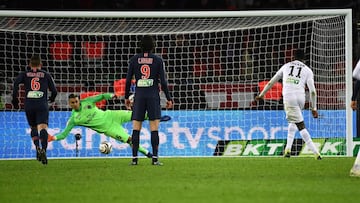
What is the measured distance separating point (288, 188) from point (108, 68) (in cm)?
961

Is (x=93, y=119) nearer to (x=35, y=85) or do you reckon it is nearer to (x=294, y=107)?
(x=35, y=85)

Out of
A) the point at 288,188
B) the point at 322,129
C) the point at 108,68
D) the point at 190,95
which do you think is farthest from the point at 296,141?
the point at 288,188

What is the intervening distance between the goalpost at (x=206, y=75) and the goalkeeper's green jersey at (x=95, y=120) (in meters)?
0.92

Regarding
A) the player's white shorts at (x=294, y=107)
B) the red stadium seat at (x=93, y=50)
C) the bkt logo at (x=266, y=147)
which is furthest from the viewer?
the red stadium seat at (x=93, y=50)

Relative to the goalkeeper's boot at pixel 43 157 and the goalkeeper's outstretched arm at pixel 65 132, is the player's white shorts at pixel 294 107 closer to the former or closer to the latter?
the goalkeeper's outstretched arm at pixel 65 132

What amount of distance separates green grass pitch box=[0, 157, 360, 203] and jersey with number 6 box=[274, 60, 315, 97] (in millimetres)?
1602

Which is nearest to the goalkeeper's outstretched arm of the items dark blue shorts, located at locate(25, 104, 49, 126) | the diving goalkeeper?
the diving goalkeeper

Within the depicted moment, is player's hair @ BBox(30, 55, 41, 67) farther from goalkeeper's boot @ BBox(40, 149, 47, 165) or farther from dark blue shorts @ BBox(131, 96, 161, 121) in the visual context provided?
dark blue shorts @ BBox(131, 96, 161, 121)

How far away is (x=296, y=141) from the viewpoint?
18.3 meters

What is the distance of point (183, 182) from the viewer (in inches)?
423

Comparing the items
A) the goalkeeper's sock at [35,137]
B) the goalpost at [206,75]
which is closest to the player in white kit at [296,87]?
the goalpost at [206,75]

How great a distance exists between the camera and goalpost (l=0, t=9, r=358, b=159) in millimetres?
17656

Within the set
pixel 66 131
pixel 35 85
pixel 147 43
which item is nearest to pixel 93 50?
pixel 66 131

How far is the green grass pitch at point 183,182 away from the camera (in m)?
9.00
